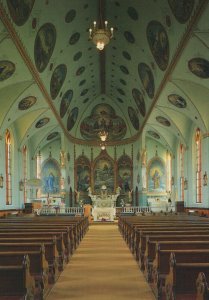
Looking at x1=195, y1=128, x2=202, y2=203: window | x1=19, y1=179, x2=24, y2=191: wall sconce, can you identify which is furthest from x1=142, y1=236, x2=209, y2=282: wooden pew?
x1=19, y1=179, x2=24, y2=191: wall sconce

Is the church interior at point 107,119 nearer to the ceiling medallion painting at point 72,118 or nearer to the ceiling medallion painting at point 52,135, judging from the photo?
the ceiling medallion painting at point 72,118

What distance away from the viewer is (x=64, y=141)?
1272 inches

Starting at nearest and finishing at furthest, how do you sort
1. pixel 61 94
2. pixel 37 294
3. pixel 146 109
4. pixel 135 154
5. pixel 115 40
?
pixel 37 294, pixel 115 40, pixel 61 94, pixel 146 109, pixel 135 154

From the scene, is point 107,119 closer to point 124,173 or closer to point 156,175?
point 124,173

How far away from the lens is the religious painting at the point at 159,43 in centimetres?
1702

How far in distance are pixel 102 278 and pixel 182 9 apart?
10206mm

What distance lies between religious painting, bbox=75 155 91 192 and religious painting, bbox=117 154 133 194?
288 centimetres

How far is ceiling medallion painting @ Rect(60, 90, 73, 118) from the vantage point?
90.2 feet

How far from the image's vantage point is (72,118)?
3388cm

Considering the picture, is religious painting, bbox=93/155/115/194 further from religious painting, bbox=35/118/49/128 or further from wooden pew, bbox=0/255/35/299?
wooden pew, bbox=0/255/35/299

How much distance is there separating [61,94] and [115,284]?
19766 millimetres

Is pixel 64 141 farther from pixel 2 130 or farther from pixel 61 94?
pixel 2 130

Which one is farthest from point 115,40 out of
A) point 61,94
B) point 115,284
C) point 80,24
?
point 115,284

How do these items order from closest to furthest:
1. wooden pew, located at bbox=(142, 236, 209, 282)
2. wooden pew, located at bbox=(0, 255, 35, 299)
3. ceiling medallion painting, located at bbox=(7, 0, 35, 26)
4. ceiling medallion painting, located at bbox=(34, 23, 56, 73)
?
wooden pew, located at bbox=(0, 255, 35, 299) → wooden pew, located at bbox=(142, 236, 209, 282) → ceiling medallion painting, located at bbox=(7, 0, 35, 26) → ceiling medallion painting, located at bbox=(34, 23, 56, 73)
